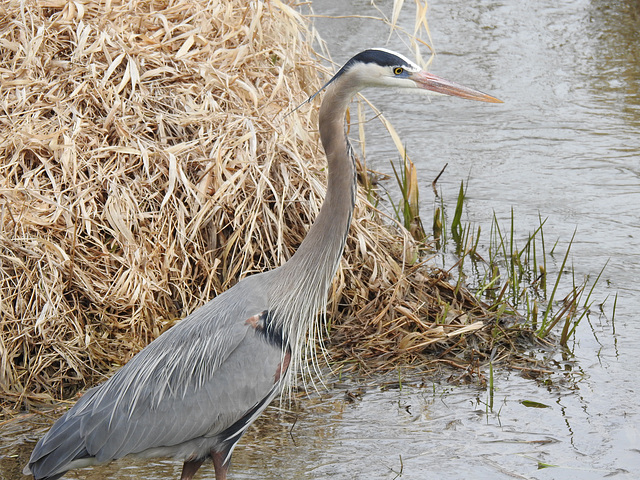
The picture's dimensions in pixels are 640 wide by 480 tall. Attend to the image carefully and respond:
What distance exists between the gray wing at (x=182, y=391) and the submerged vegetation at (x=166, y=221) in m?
0.86

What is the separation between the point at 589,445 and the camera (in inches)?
155

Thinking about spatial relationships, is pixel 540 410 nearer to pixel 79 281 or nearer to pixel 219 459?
pixel 219 459

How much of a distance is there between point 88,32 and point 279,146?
1.37 metres

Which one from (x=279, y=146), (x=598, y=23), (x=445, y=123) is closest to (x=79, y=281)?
(x=279, y=146)

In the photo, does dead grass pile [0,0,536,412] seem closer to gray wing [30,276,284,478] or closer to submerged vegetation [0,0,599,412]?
submerged vegetation [0,0,599,412]

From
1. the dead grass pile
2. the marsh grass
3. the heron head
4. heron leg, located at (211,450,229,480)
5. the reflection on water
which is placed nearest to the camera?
the heron head

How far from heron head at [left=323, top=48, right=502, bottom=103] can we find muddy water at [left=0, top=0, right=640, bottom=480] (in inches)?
61.7

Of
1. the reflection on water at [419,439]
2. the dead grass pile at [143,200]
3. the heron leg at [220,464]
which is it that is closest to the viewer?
the heron leg at [220,464]

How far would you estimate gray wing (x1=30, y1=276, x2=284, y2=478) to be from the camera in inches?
135

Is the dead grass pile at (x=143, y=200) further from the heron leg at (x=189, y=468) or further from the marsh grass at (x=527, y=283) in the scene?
the heron leg at (x=189, y=468)

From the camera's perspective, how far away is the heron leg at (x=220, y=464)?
3.56 meters

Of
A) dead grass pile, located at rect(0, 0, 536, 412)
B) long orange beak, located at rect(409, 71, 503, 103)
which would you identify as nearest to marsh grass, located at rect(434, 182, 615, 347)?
dead grass pile, located at rect(0, 0, 536, 412)

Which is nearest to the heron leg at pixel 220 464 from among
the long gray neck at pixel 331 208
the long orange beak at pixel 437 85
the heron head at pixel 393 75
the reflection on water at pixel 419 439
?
the reflection on water at pixel 419 439

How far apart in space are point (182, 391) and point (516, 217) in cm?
340
